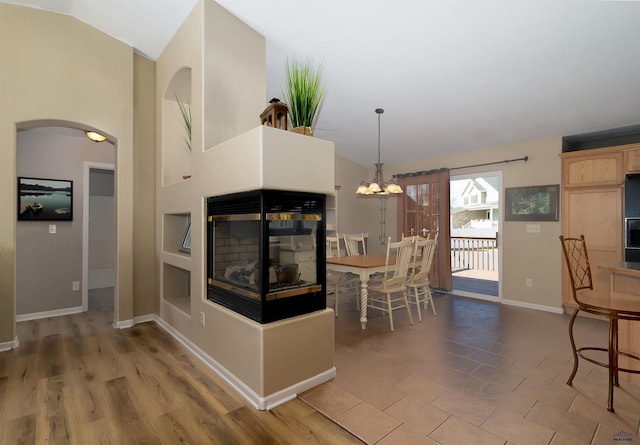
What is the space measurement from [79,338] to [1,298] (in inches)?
28.6

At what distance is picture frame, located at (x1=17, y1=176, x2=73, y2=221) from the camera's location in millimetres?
3684

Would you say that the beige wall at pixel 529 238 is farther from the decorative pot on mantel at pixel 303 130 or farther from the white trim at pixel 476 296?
the decorative pot on mantel at pixel 303 130

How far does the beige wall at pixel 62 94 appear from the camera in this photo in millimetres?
2826

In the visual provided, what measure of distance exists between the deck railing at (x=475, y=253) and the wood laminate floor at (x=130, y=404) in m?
6.00

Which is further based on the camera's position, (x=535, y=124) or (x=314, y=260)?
(x=535, y=124)

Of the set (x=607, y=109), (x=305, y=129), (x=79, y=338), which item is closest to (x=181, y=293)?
(x=79, y=338)

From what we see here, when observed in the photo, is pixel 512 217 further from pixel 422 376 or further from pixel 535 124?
pixel 422 376

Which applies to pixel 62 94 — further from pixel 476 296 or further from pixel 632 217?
pixel 632 217

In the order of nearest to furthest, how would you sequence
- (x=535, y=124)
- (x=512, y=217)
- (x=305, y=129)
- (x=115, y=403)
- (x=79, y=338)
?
1. (x=115, y=403)
2. (x=305, y=129)
3. (x=79, y=338)
4. (x=535, y=124)
5. (x=512, y=217)

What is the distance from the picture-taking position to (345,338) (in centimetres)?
313

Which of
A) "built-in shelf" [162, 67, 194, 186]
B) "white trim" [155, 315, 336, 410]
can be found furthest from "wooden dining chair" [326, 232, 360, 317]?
"built-in shelf" [162, 67, 194, 186]

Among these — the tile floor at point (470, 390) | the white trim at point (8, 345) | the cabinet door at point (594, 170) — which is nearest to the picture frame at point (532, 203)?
the cabinet door at point (594, 170)

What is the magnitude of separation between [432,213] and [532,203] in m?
1.40

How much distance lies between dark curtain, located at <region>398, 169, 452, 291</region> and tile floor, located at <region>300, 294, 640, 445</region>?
5.54 ft
